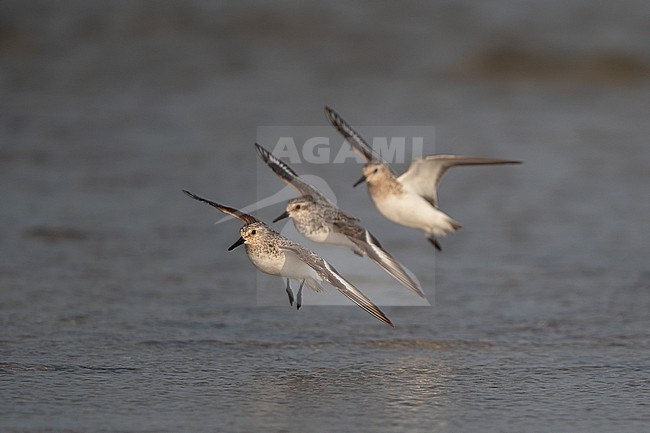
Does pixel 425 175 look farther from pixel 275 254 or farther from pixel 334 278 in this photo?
pixel 334 278

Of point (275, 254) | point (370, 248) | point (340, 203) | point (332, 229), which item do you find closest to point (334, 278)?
point (275, 254)

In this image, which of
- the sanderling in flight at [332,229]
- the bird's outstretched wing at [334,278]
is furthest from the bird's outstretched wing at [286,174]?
the bird's outstretched wing at [334,278]

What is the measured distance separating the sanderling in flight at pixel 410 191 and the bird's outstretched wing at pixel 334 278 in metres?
0.78

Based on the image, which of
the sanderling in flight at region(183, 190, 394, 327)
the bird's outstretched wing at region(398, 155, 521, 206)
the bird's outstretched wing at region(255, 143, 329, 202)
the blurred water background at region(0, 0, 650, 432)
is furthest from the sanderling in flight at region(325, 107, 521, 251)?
the sanderling in flight at region(183, 190, 394, 327)

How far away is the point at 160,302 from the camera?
5.36m

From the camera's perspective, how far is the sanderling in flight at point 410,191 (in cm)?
520

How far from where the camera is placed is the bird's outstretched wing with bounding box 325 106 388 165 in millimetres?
5078

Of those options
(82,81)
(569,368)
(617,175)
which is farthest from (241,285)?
(82,81)

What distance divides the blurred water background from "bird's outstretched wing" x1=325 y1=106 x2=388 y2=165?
0.78m

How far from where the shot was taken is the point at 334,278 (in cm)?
426

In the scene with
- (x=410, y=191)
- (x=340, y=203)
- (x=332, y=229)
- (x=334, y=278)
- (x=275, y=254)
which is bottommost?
(x=334, y=278)

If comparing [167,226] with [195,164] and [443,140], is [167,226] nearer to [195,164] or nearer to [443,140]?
[195,164]

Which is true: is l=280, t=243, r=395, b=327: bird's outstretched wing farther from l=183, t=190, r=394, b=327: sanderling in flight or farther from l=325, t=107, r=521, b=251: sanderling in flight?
l=325, t=107, r=521, b=251: sanderling in flight

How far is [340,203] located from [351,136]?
220 cm
